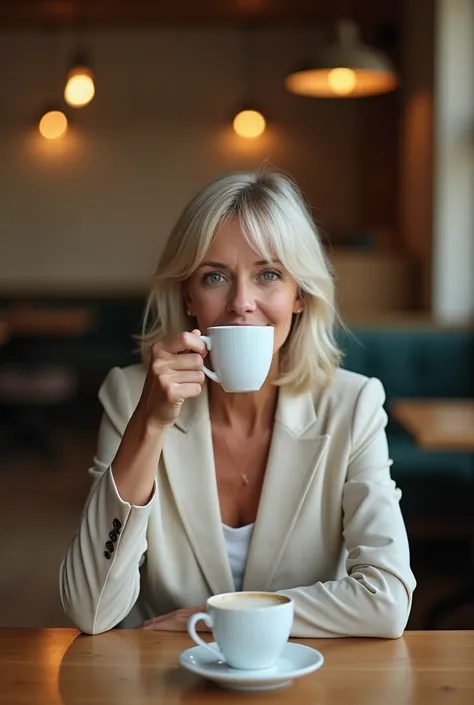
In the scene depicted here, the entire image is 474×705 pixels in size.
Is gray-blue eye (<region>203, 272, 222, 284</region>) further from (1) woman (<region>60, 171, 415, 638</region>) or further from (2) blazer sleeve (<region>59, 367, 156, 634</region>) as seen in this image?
(2) blazer sleeve (<region>59, 367, 156, 634</region>)

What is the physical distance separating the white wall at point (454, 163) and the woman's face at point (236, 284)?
4.36 m

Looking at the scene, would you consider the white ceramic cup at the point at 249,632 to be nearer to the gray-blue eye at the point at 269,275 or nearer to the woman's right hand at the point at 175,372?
the woman's right hand at the point at 175,372

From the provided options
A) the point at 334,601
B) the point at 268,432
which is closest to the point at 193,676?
the point at 334,601

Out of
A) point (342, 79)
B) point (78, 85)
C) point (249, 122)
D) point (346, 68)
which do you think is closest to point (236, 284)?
point (346, 68)

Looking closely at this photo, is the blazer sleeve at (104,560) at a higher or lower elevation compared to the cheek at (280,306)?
lower

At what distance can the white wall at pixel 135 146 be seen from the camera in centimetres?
922

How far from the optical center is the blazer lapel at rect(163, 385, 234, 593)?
1.67 m

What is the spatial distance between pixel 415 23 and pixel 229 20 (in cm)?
222

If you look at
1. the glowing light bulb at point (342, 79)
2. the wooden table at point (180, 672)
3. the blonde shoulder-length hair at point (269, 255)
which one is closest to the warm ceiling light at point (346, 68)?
the glowing light bulb at point (342, 79)

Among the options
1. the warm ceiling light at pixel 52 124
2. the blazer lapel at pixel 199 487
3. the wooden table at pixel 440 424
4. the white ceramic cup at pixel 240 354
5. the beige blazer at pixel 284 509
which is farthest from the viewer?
the warm ceiling light at pixel 52 124

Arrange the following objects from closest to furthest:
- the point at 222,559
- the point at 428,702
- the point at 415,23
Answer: the point at 428,702 → the point at 222,559 → the point at 415,23

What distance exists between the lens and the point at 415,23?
728 centimetres

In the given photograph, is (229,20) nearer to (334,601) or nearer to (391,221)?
(391,221)

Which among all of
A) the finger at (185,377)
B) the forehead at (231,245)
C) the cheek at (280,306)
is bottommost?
the finger at (185,377)
